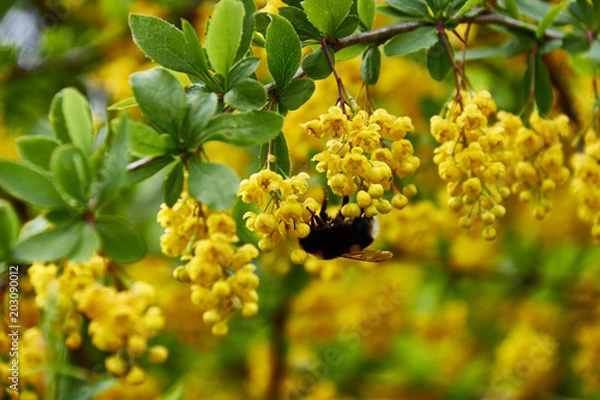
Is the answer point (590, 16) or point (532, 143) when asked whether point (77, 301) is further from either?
point (590, 16)

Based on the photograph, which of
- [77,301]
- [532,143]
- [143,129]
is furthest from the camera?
[532,143]

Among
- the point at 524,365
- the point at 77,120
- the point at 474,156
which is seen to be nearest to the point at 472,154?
the point at 474,156

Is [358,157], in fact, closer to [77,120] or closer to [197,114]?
[197,114]

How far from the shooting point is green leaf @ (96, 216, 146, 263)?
1073 mm

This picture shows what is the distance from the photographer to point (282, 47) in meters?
1.13

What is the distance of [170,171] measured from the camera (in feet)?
3.74

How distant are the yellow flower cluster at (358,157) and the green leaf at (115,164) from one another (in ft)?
1.01

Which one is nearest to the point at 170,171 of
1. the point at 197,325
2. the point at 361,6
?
the point at 361,6

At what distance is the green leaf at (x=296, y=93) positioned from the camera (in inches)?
45.4

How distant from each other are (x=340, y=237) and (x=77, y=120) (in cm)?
51

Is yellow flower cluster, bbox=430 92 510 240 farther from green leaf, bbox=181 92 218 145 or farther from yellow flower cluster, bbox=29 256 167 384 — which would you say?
yellow flower cluster, bbox=29 256 167 384

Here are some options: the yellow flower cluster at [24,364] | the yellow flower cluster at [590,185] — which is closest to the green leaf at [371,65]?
the yellow flower cluster at [590,185]

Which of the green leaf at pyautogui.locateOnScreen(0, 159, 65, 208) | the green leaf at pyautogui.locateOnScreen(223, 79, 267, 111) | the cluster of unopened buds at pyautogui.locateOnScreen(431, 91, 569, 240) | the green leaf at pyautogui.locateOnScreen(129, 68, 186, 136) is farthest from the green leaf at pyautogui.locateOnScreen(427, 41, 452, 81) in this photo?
the green leaf at pyautogui.locateOnScreen(0, 159, 65, 208)

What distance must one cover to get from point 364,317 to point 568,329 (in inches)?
39.2
